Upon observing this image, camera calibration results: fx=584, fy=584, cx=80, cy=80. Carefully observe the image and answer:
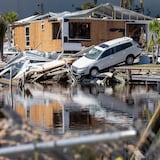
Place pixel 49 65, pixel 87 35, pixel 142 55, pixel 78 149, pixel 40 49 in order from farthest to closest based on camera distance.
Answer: pixel 40 49, pixel 87 35, pixel 142 55, pixel 49 65, pixel 78 149

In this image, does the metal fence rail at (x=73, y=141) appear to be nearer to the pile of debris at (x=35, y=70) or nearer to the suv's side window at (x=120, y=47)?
the pile of debris at (x=35, y=70)

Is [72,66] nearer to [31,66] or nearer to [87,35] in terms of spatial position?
[31,66]

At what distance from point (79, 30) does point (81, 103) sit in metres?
27.8

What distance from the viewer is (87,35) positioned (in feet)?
184

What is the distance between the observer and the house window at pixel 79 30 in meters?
56.0

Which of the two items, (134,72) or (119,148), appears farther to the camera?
(134,72)

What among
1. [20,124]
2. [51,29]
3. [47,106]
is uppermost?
[51,29]

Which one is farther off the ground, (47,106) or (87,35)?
(87,35)

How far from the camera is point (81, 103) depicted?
2938 centimetres

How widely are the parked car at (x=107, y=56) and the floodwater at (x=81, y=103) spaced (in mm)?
2561

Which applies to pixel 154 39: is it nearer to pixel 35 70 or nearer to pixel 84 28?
pixel 84 28

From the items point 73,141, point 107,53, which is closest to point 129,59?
point 107,53

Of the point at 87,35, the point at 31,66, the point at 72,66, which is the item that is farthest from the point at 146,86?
the point at 87,35

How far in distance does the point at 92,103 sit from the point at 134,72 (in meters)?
11.9
